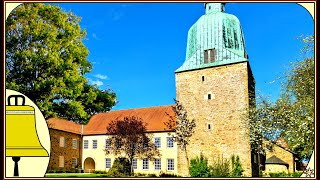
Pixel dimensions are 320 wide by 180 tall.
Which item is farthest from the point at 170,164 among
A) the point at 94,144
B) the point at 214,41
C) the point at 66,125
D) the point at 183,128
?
the point at 214,41

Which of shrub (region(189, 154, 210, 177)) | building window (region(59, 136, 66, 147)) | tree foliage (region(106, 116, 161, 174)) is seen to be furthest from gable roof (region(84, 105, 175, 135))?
shrub (region(189, 154, 210, 177))

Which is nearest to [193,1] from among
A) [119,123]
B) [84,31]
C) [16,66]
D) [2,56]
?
[2,56]

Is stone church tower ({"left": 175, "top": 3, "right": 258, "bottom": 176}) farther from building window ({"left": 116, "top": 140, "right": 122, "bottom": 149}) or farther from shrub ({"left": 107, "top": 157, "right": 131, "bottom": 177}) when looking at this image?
building window ({"left": 116, "top": 140, "right": 122, "bottom": 149})

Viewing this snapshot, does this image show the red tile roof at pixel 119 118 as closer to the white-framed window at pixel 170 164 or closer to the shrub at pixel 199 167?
the white-framed window at pixel 170 164

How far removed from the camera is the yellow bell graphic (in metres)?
9.86

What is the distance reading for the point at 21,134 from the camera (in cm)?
983

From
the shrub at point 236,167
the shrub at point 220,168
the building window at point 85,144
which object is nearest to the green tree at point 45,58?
the shrub at point 220,168

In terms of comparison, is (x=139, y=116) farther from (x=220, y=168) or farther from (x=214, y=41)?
(x=220, y=168)

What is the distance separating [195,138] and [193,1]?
19859 mm

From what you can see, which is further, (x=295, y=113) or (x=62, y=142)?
(x=62, y=142)

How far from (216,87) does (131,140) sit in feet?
26.1

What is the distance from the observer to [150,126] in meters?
32.4

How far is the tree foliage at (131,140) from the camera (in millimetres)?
29734

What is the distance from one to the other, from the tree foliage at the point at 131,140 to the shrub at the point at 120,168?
535mm
